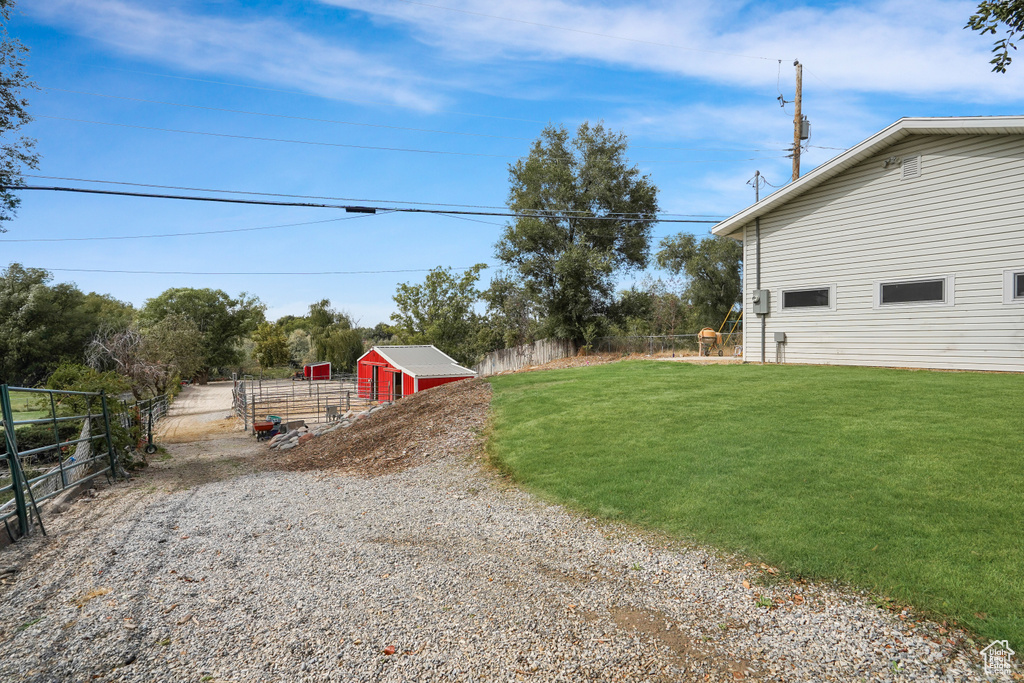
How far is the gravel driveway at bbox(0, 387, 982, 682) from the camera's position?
377 centimetres

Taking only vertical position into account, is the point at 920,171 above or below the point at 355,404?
above

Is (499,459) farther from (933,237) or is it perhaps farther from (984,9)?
(933,237)

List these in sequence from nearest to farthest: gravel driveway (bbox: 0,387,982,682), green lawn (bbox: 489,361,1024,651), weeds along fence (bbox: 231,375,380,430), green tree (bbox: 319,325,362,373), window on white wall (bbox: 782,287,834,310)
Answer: gravel driveway (bbox: 0,387,982,682) < green lawn (bbox: 489,361,1024,651) < window on white wall (bbox: 782,287,834,310) < weeds along fence (bbox: 231,375,380,430) < green tree (bbox: 319,325,362,373)

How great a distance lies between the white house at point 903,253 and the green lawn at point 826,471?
1.80 m

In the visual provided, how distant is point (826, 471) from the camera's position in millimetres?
6660

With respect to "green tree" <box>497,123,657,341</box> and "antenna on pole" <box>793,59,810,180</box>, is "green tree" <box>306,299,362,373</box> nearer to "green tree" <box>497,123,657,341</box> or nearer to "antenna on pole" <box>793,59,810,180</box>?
"green tree" <box>497,123,657,341</box>

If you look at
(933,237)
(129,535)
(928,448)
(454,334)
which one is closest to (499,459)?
(129,535)

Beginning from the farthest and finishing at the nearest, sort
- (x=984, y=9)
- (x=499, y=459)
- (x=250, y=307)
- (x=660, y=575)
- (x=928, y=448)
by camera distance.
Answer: (x=250, y=307)
(x=499, y=459)
(x=928, y=448)
(x=984, y=9)
(x=660, y=575)

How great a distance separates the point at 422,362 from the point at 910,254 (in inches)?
935

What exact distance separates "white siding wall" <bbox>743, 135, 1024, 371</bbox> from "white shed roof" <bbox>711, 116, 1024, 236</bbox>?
0.21 metres

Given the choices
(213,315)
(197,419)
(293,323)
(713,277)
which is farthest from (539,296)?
(293,323)

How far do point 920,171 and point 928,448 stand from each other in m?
9.45

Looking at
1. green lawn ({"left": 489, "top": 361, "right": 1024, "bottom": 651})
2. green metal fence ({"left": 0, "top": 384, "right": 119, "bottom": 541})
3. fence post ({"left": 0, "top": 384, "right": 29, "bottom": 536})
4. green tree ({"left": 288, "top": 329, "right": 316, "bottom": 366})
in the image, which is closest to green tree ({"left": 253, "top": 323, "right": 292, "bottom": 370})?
green tree ({"left": 288, "top": 329, "right": 316, "bottom": 366})

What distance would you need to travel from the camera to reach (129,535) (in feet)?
20.9
